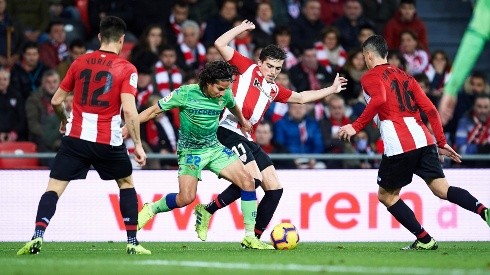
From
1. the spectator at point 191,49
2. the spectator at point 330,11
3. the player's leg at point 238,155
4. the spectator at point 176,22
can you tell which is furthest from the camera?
the spectator at point 330,11

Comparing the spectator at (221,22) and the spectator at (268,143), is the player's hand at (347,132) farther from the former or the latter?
the spectator at (221,22)

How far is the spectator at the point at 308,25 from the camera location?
18.8 meters

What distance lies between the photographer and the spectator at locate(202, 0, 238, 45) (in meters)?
18.3

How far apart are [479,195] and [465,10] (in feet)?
22.1

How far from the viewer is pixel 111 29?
35.7 feet

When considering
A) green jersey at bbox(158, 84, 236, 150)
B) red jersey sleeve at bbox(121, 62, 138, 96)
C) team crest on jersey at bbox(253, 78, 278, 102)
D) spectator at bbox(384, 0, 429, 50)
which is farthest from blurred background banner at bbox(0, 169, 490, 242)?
red jersey sleeve at bbox(121, 62, 138, 96)

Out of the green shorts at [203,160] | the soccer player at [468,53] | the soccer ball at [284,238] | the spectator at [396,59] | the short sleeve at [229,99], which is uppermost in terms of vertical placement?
the soccer player at [468,53]

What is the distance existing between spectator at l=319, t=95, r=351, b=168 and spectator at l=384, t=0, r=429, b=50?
7.53 ft

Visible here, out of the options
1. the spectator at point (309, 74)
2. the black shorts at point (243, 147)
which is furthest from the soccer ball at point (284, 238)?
the spectator at point (309, 74)

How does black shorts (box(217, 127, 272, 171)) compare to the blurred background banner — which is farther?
the blurred background banner

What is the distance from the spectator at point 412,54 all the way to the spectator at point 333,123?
1816 mm

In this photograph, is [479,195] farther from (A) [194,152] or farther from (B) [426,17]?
(B) [426,17]

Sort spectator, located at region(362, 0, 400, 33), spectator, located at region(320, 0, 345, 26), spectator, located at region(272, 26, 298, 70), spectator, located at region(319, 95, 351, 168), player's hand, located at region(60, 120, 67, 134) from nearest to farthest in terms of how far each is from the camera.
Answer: player's hand, located at region(60, 120, 67, 134)
spectator, located at region(319, 95, 351, 168)
spectator, located at region(272, 26, 298, 70)
spectator, located at region(320, 0, 345, 26)
spectator, located at region(362, 0, 400, 33)

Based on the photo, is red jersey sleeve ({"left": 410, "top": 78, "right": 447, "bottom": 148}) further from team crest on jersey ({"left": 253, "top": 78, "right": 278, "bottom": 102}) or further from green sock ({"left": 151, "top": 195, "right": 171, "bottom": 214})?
green sock ({"left": 151, "top": 195, "right": 171, "bottom": 214})
